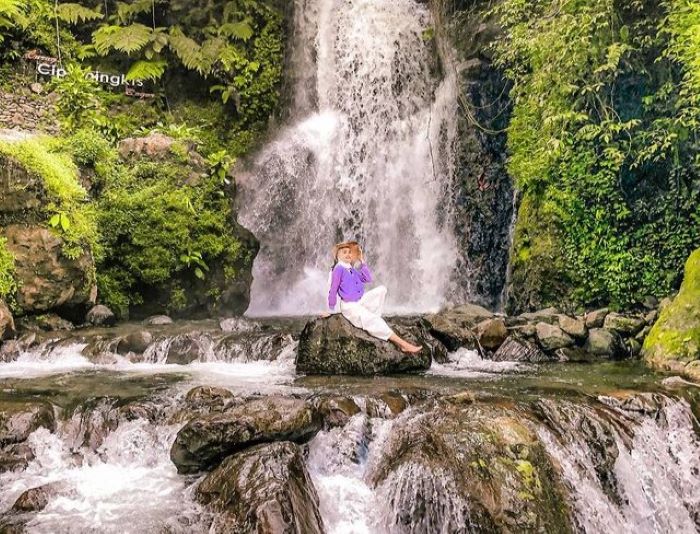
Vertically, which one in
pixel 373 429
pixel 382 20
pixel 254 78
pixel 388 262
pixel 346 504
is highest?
pixel 382 20

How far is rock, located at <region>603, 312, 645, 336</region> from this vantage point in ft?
32.1

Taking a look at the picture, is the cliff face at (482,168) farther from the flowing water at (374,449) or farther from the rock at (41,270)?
the rock at (41,270)

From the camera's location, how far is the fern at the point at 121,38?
51.4 ft

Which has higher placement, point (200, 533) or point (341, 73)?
point (341, 73)

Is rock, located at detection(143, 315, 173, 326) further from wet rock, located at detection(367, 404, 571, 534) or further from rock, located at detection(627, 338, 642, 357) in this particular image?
rock, located at detection(627, 338, 642, 357)

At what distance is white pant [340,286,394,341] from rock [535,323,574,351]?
276 centimetres

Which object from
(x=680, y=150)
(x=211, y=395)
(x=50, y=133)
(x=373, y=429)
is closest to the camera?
(x=373, y=429)

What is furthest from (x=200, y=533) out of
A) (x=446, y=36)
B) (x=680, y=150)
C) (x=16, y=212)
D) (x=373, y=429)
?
(x=446, y=36)

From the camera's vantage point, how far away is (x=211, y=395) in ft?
22.1

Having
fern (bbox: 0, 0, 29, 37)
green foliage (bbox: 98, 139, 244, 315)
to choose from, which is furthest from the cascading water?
fern (bbox: 0, 0, 29, 37)

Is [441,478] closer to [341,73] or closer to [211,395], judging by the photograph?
[211,395]

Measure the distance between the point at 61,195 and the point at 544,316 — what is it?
30.7 feet

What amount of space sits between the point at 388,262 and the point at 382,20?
24.8 feet

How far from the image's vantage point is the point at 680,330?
8742 millimetres
